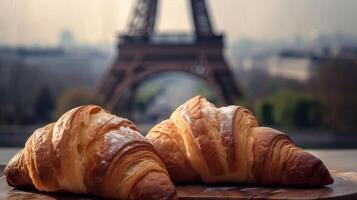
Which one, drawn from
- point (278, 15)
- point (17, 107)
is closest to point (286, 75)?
point (278, 15)

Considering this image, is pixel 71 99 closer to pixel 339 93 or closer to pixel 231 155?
pixel 339 93

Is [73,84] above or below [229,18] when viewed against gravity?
below

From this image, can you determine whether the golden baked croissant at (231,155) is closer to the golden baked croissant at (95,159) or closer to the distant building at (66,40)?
the golden baked croissant at (95,159)

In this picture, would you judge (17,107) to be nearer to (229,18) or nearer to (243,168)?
(229,18)

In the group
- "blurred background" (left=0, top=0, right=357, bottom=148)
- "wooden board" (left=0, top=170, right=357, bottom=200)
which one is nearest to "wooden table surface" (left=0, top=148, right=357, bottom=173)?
"wooden board" (left=0, top=170, right=357, bottom=200)

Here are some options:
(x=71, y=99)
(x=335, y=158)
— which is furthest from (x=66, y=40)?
(x=335, y=158)

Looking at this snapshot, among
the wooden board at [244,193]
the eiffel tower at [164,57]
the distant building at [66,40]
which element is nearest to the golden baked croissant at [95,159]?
the wooden board at [244,193]
